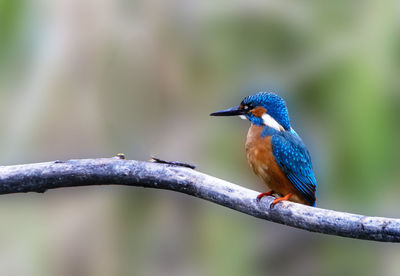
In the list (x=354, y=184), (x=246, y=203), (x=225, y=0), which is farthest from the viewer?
(x=225, y=0)

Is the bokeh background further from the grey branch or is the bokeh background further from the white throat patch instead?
the grey branch

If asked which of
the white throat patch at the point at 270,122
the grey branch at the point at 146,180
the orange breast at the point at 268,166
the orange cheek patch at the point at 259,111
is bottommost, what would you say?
the grey branch at the point at 146,180

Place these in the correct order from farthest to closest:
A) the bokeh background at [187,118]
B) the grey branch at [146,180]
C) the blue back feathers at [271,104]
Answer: the bokeh background at [187,118]
the blue back feathers at [271,104]
the grey branch at [146,180]

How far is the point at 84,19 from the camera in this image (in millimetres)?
2449

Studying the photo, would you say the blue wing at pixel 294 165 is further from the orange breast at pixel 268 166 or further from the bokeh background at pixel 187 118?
the bokeh background at pixel 187 118

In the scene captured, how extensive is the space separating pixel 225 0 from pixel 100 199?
37.1 inches

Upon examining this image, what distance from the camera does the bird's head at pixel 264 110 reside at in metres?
1.59

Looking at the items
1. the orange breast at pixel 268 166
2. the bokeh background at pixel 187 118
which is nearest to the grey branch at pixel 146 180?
the orange breast at pixel 268 166

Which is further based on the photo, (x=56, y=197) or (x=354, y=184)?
(x=56, y=197)

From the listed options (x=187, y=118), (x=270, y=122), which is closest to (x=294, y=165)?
(x=270, y=122)

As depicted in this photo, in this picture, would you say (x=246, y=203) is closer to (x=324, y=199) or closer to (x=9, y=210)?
(x=324, y=199)

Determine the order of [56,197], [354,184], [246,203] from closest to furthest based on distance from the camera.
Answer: [246,203]
[354,184]
[56,197]

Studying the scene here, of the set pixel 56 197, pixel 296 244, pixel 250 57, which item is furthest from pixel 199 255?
pixel 250 57

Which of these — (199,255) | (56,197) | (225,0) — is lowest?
(199,255)
